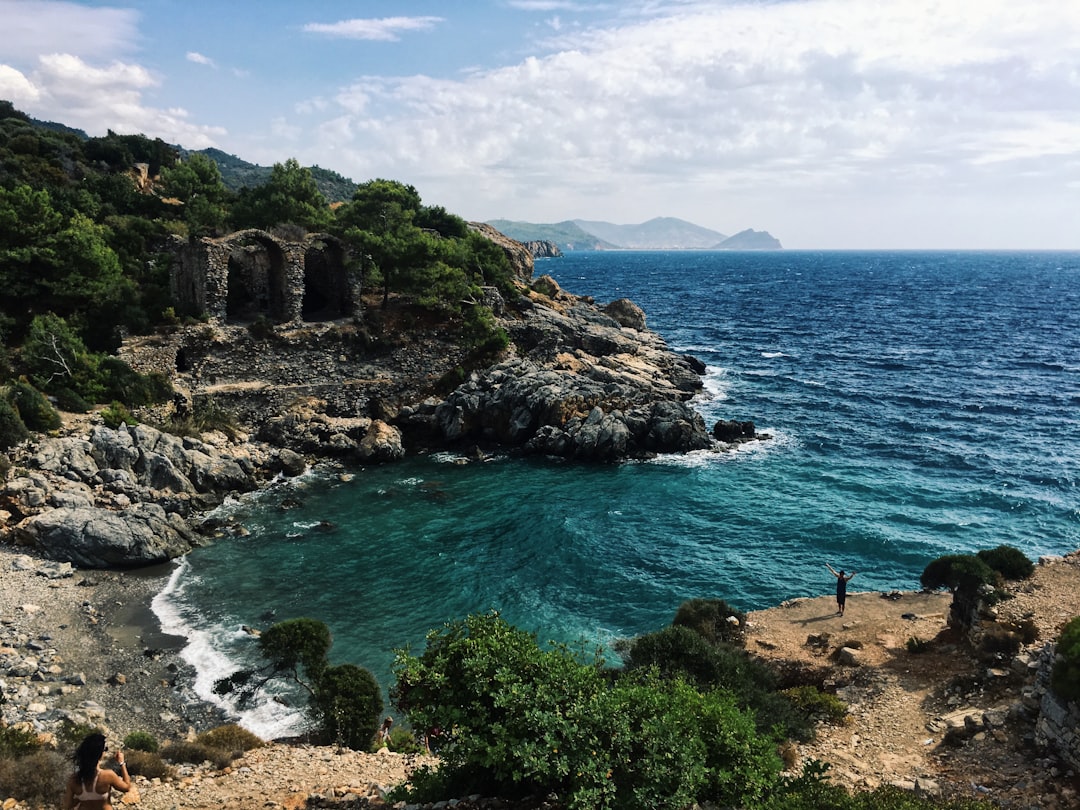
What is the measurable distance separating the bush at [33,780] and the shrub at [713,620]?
17.4 m

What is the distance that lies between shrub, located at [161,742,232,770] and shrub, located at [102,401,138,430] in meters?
24.6

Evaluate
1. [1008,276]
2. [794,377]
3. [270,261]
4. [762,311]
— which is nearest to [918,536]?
[794,377]

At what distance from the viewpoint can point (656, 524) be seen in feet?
114

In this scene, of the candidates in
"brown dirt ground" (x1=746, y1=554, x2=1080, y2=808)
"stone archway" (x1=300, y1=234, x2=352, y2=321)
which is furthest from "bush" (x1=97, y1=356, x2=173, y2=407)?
"brown dirt ground" (x1=746, y1=554, x2=1080, y2=808)

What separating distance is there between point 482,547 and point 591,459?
13.4 meters

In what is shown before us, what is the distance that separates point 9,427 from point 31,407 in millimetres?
2376

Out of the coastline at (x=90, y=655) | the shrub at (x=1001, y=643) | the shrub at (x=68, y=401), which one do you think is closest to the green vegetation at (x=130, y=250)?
the shrub at (x=68, y=401)

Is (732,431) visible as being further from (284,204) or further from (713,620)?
(284,204)

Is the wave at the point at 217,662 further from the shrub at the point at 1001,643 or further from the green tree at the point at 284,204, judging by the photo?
the green tree at the point at 284,204

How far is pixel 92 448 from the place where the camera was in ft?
107

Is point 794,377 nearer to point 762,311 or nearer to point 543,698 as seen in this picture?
point 762,311

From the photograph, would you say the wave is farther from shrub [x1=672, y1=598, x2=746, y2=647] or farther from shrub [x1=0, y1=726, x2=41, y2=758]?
shrub [x1=672, y1=598, x2=746, y2=647]

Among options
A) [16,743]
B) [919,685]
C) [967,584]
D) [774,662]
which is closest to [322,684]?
[16,743]

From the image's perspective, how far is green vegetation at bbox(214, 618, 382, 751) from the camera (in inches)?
678
